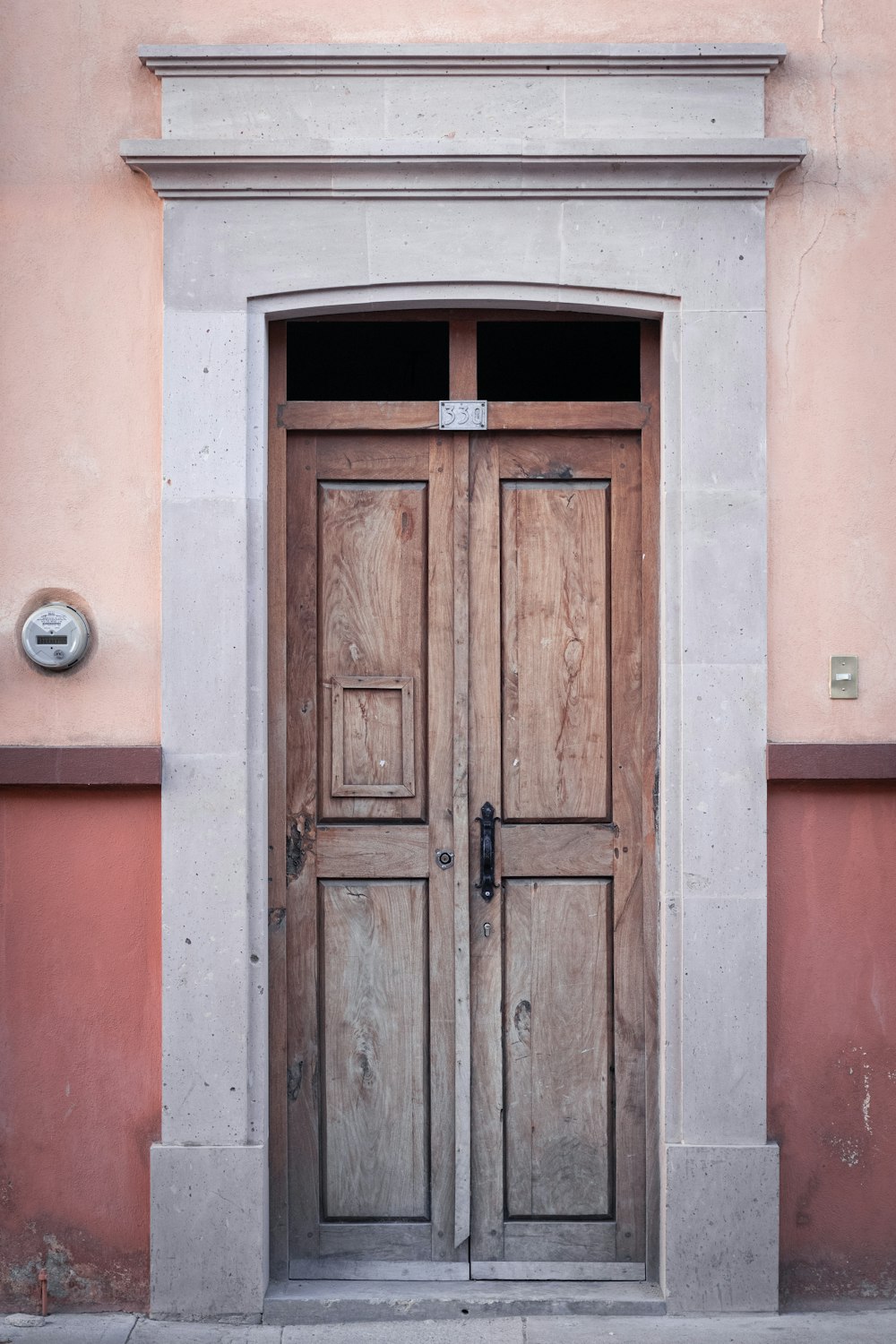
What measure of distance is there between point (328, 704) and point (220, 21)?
2359 millimetres

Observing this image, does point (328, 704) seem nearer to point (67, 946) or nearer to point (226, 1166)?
point (67, 946)

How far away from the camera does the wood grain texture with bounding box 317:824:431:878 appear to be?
12.3ft

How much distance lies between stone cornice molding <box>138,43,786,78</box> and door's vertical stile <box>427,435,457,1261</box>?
4.03ft

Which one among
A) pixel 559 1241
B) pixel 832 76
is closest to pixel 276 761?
pixel 559 1241

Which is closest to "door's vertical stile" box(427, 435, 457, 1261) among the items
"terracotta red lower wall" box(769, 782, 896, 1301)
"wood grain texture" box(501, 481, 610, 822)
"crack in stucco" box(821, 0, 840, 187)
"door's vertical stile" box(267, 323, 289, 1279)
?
"wood grain texture" box(501, 481, 610, 822)

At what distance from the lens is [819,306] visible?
142 inches

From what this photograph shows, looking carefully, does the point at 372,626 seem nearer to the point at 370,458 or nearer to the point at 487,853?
the point at 370,458

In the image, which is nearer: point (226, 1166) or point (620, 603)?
point (226, 1166)

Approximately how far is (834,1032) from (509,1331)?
57.5 inches

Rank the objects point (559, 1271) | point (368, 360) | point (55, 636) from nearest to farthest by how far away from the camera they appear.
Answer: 1. point (55, 636)
2. point (559, 1271)
3. point (368, 360)

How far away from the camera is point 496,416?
3744 mm

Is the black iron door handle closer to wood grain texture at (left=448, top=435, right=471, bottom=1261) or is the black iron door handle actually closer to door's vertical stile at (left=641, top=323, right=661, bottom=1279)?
wood grain texture at (left=448, top=435, right=471, bottom=1261)

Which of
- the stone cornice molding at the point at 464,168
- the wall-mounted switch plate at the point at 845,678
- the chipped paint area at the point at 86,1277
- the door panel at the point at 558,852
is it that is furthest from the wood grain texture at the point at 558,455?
the chipped paint area at the point at 86,1277

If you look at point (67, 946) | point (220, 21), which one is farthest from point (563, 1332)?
point (220, 21)
